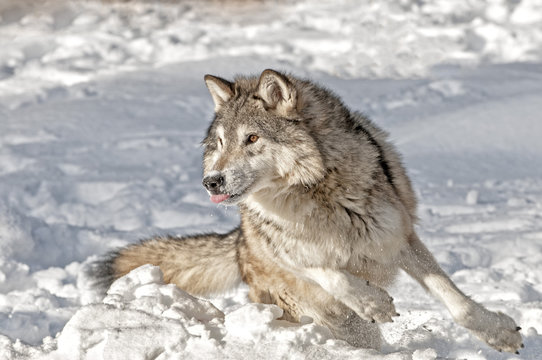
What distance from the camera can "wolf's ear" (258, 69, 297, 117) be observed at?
3449 mm

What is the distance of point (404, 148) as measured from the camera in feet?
26.7

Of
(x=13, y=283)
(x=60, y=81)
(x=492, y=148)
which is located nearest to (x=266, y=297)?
(x=13, y=283)

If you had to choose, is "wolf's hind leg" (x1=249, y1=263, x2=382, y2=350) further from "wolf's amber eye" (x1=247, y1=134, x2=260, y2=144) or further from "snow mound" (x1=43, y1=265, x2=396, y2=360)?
"wolf's amber eye" (x1=247, y1=134, x2=260, y2=144)

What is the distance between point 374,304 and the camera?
3.47 meters

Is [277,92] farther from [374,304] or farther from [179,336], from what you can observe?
[179,336]

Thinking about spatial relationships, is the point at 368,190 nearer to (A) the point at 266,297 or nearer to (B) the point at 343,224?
(B) the point at 343,224

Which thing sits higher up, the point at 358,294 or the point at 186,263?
the point at 358,294

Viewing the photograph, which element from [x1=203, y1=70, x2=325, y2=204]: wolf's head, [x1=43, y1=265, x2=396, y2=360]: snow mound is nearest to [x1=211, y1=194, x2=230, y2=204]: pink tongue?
[x1=203, y1=70, x2=325, y2=204]: wolf's head

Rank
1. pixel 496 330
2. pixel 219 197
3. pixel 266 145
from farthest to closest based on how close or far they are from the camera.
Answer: pixel 496 330 < pixel 266 145 < pixel 219 197

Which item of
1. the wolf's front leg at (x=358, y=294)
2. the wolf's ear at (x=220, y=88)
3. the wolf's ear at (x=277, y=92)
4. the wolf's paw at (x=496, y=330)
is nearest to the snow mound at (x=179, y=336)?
the wolf's front leg at (x=358, y=294)

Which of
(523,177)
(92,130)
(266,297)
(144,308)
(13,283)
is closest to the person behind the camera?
(144,308)

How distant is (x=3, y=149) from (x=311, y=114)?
606cm

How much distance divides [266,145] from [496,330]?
5.17 ft

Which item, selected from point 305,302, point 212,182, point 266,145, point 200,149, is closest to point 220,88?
point 266,145
